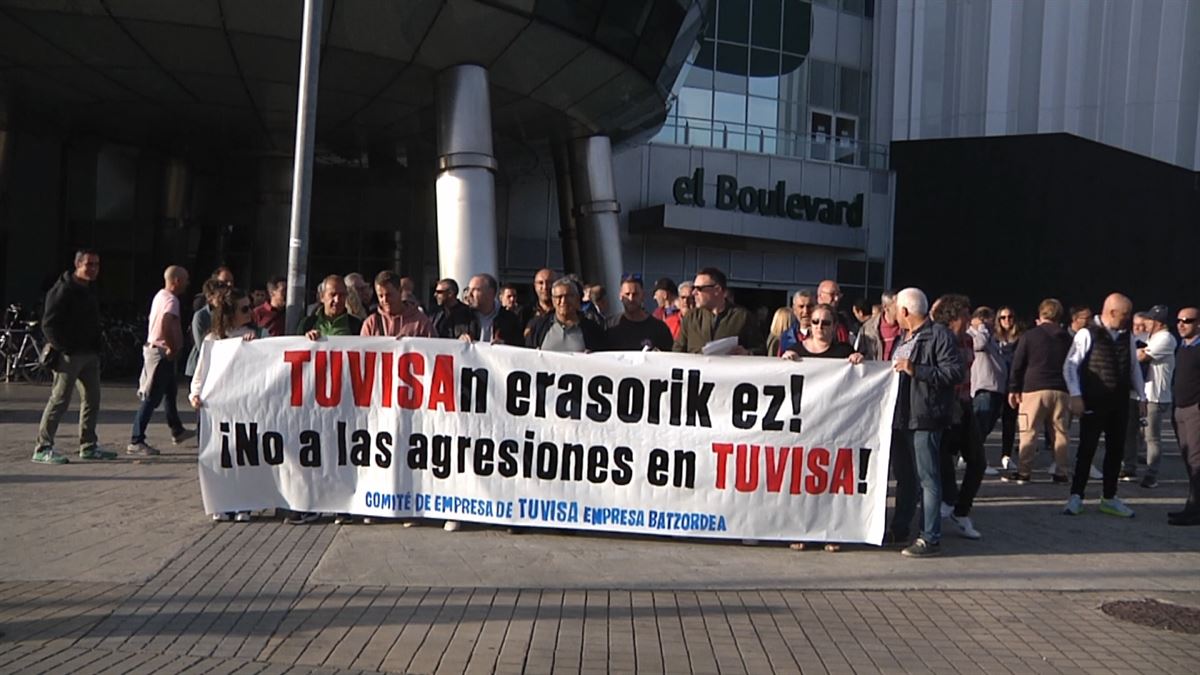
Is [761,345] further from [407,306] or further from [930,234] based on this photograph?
[930,234]

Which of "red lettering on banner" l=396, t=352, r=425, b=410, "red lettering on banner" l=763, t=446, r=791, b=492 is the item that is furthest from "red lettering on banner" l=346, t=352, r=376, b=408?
"red lettering on banner" l=763, t=446, r=791, b=492

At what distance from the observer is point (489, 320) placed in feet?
28.8

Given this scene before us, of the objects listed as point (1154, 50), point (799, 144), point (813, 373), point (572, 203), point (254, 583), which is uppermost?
point (1154, 50)

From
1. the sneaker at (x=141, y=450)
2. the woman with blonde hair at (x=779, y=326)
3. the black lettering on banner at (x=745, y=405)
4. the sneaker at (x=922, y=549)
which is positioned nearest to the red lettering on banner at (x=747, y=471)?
the black lettering on banner at (x=745, y=405)

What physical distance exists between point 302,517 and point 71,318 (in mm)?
3421

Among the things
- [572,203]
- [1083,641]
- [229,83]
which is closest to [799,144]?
[572,203]

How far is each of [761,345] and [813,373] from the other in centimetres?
89

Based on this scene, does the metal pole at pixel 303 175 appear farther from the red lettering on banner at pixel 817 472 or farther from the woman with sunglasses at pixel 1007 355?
the woman with sunglasses at pixel 1007 355

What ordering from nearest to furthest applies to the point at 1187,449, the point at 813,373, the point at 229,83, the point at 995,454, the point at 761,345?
the point at 813,373
the point at 761,345
the point at 1187,449
the point at 995,454
the point at 229,83

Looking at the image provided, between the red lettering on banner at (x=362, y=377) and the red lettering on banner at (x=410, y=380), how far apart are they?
204 mm

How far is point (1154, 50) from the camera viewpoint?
40.2 metres

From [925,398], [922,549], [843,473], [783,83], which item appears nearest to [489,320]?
[843,473]

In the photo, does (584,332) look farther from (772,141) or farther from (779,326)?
(772,141)

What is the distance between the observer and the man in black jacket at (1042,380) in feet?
33.9
